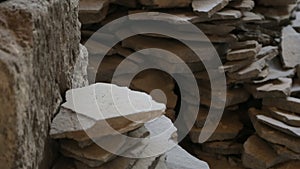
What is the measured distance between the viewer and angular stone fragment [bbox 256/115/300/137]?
6.23ft

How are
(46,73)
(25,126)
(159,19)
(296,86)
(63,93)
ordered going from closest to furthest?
(25,126) < (46,73) < (63,93) < (159,19) < (296,86)

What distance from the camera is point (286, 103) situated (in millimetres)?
2027

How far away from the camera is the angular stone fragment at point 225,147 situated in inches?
86.4

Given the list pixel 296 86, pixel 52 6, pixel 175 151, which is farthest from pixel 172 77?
pixel 52 6

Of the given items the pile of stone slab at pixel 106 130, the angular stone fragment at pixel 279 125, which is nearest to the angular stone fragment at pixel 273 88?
the angular stone fragment at pixel 279 125

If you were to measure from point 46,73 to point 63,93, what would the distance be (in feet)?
0.53

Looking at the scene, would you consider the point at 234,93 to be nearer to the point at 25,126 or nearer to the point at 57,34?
the point at 57,34

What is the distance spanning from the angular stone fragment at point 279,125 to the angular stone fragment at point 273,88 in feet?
0.38

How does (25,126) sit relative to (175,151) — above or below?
above

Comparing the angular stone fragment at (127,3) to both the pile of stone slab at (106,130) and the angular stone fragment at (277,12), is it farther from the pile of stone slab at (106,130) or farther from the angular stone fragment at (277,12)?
the pile of stone slab at (106,130)

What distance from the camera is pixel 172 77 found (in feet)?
7.06

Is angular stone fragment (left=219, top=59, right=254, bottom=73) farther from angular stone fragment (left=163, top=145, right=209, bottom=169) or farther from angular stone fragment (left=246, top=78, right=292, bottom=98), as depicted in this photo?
angular stone fragment (left=163, top=145, right=209, bottom=169)

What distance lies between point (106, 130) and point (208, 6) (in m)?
1.14

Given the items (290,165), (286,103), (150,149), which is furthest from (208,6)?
(150,149)
